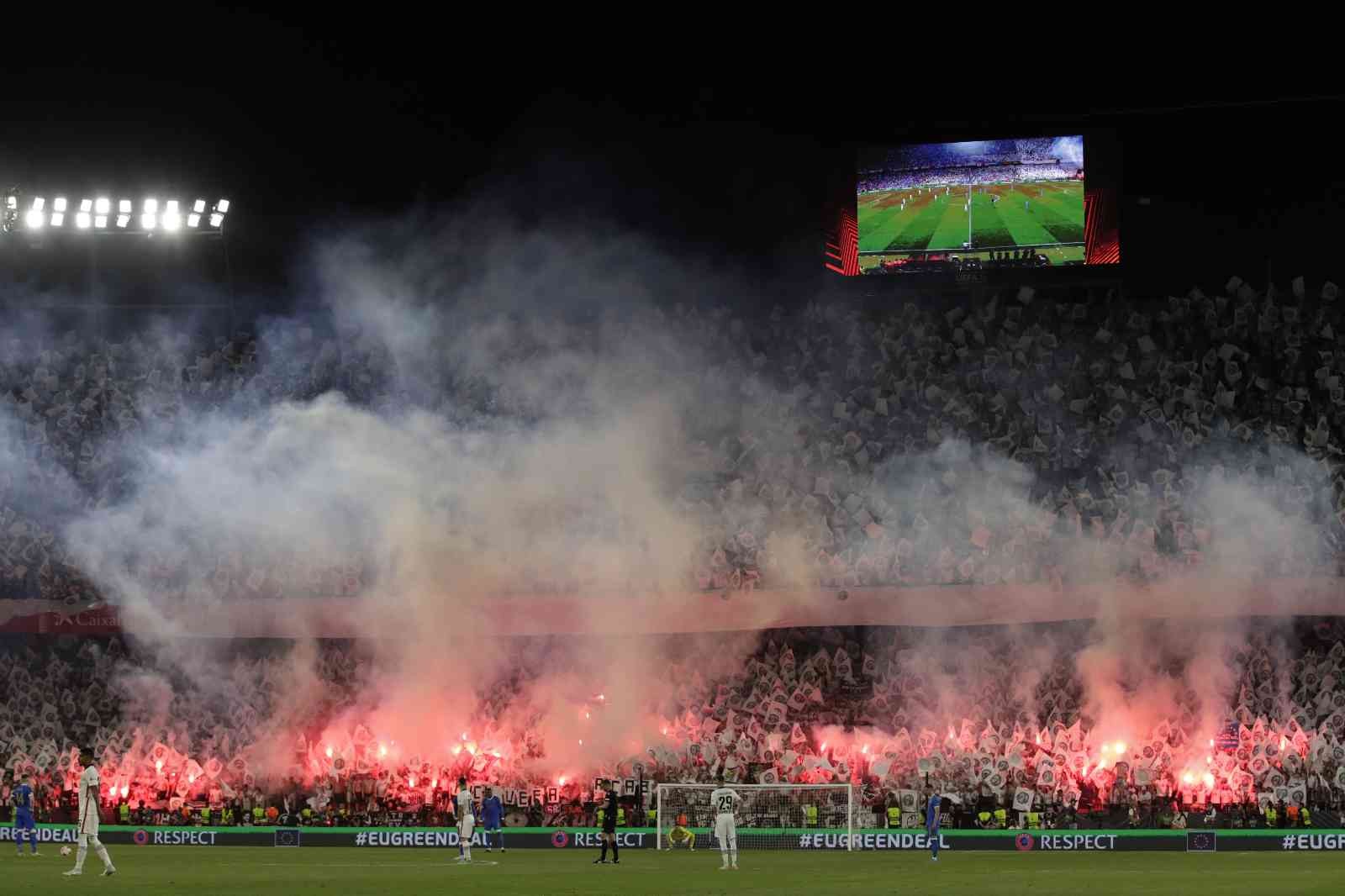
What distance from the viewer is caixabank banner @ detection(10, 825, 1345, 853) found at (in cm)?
2983

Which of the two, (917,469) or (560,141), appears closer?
(917,469)

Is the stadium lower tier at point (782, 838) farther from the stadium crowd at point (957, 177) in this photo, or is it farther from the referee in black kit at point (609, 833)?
the stadium crowd at point (957, 177)

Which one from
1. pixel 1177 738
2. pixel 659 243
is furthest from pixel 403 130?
pixel 1177 738

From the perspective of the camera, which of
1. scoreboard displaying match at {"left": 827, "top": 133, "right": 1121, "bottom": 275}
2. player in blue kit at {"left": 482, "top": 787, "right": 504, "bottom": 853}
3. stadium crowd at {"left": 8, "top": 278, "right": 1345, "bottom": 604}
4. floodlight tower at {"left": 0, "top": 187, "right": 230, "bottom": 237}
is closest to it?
player in blue kit at {"left": 482, "top": 787, "right": 504, "bottom": 853}

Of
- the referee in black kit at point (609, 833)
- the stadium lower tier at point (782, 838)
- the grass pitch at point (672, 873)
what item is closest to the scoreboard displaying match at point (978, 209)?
the stadium lower tier at point (782, 838)

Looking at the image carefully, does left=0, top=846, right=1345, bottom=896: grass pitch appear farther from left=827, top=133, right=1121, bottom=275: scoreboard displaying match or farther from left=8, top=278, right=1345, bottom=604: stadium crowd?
left=827, top=133, right=1121, bottom=275: scoreboard displaying match

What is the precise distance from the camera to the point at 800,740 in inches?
1332

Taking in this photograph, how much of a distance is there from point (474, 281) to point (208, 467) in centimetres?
766

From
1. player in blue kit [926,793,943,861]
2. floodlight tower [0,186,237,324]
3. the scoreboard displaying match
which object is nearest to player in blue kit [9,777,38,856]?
floodlight tower [0,186,237,324]

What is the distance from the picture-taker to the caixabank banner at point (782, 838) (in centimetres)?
2983

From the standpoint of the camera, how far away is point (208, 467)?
36156 millimetres

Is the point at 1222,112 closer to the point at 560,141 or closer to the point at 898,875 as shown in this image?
the point at 560,141

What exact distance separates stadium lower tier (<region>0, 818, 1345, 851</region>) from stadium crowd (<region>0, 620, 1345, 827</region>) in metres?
0.39

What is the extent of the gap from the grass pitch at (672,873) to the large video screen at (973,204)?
Answer: 15.1 metres
